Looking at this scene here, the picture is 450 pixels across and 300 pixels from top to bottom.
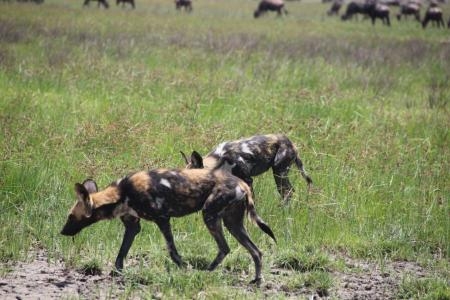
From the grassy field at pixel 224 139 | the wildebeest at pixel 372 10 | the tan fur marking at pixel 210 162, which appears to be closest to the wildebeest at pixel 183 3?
the wildebeest at pixel 372 10

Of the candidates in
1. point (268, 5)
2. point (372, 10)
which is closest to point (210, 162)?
point (372, 10)

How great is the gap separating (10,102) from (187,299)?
5.73 meters

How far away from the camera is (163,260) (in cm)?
618

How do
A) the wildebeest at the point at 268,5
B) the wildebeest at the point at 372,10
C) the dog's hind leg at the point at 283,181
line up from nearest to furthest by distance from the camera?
the dog's hind leg at the point at 283,181 → the wildebeest at the point at 372,10 → the wildebeest at the point at 268,5

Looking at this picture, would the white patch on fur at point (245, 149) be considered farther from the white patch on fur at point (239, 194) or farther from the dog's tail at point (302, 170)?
the white patch on fur at point (239, 194)

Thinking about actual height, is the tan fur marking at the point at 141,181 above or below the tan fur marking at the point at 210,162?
above

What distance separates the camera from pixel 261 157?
7875 millimetres

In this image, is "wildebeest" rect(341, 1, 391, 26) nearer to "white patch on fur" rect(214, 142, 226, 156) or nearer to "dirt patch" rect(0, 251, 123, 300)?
"white patch on fur" rect(214, 142, 226, 156)

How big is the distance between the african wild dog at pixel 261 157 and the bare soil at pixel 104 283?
1559 millimetres

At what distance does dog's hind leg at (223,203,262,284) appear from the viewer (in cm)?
578

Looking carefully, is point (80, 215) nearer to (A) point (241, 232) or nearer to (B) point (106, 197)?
(B) point (106, 197)

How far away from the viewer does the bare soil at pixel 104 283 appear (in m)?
5.45

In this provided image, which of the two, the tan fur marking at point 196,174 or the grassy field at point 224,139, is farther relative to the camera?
the grassy field at point 224,139

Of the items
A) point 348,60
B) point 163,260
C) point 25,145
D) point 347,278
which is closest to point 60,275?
point 163,260
